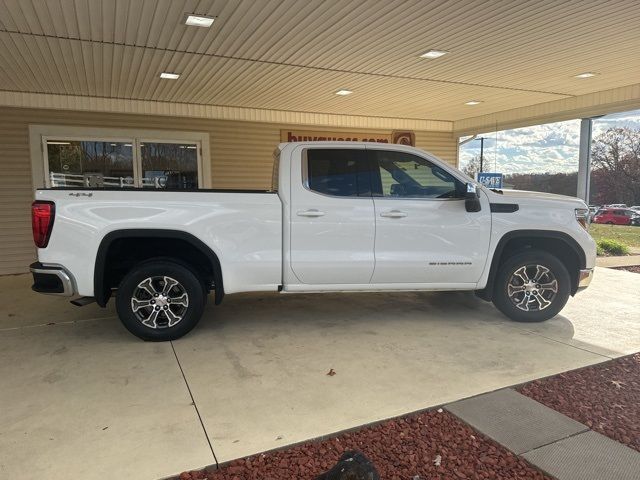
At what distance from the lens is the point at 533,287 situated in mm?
5020

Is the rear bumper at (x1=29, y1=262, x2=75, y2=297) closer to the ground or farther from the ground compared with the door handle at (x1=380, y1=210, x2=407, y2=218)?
closer to the ground

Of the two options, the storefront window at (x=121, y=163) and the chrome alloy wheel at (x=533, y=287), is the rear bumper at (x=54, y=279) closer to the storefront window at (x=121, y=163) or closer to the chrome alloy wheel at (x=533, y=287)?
the storefront window at (x=121, y=163)

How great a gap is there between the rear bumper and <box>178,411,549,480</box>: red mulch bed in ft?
7.90

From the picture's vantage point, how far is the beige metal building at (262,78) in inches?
184

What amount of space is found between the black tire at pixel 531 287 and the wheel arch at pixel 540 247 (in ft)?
0.34

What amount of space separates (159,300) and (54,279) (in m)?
0.91

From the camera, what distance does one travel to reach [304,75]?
6.92 meters

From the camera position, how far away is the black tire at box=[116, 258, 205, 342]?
4273 millimetres

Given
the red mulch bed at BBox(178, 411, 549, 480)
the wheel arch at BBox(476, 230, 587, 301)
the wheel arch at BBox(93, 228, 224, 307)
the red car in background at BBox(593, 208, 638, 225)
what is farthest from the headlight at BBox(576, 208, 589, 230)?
the red car in background at BBox(593, 208, 638, 225)

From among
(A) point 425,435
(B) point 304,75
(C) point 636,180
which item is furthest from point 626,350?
(C) point 636,180

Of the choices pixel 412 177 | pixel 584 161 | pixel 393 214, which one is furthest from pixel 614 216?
pixel 393 214

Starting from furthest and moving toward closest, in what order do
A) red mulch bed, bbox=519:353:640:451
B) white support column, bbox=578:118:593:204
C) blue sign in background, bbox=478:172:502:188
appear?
blue sign in background, bbox=478:172:502:188, white support column, bbox=578:118:593:204, red mulch bed, bbox=519:353:640:451

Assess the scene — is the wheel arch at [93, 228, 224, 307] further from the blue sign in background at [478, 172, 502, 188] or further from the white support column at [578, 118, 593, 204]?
the white support column at [578, 118, 593, 204]

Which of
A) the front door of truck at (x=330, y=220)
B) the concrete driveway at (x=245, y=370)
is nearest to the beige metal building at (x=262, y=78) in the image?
the front door of truck at (x=330, y=220)
